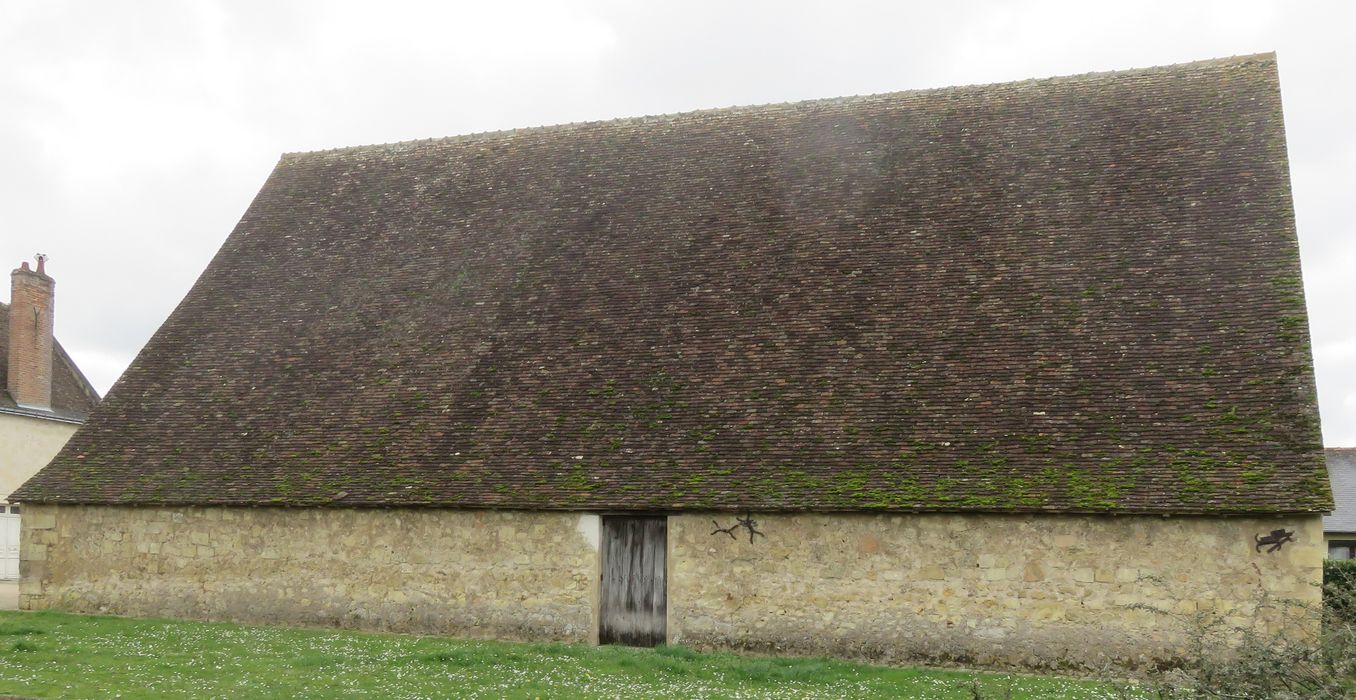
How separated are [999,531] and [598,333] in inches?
236

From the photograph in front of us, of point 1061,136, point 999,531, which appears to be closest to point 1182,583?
point 999,531

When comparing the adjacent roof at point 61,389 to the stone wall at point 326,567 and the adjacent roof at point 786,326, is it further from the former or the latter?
the stone wall at point 326,567

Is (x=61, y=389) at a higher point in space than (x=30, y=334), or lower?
lower

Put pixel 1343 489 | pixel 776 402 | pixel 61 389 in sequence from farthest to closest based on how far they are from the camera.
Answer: pixel 1343 489 < pixel 61 389 < pixel 776 402

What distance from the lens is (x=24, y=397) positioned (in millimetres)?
24844

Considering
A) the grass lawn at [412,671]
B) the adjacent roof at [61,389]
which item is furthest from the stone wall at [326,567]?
the adjacent roof at [61,389]

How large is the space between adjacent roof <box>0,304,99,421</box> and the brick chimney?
25cm

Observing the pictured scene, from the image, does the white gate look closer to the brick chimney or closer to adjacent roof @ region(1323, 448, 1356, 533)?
the brick chimney

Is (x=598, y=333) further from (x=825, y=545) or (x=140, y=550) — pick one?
(x=140, y=550)

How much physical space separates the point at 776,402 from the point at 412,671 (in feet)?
17.5

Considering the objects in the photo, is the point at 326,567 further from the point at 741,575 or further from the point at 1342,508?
the point at 1342,508

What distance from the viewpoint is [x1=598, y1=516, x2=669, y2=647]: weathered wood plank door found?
12.9 meters

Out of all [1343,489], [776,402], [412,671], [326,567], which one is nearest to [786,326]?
[776,402]

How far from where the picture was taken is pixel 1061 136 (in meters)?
15.5
